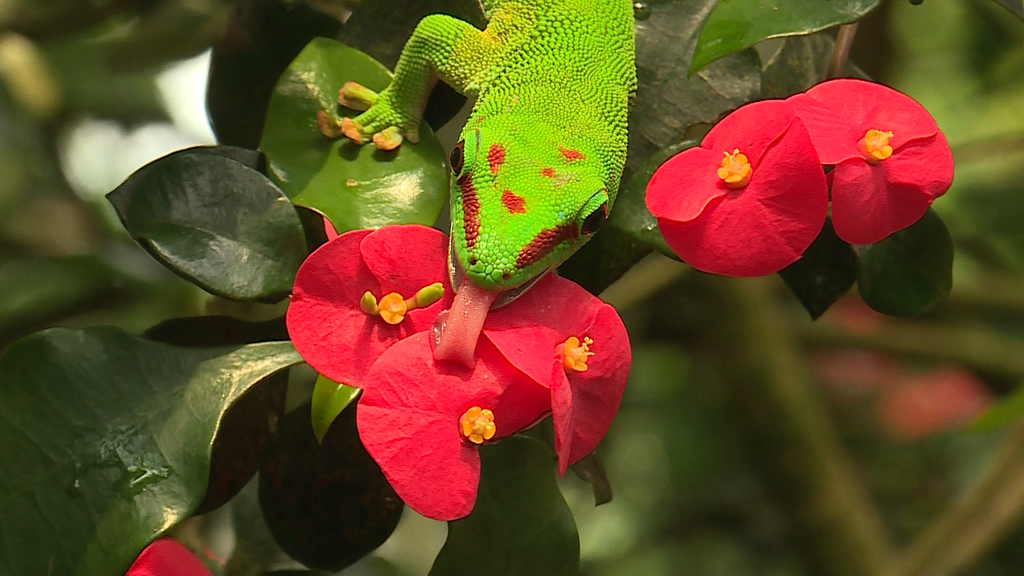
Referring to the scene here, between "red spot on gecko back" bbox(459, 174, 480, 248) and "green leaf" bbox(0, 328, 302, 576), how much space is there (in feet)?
0.54

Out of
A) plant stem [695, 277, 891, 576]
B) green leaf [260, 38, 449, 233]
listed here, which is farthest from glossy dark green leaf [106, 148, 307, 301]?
plant stem [695, 277, 891, 576]

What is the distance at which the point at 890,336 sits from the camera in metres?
2.21

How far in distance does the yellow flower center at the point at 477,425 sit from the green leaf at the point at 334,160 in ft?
0.60

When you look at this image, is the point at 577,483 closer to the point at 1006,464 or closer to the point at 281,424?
the point at 1006,464

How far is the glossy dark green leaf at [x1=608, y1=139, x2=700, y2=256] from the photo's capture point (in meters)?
0.69

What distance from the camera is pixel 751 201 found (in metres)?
0.63

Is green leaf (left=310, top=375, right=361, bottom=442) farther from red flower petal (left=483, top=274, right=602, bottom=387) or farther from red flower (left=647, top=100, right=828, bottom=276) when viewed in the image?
red flower (left=647, top=100, right=828, bottom=276)

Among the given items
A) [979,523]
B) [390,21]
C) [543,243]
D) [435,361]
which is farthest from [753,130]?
[979,523]

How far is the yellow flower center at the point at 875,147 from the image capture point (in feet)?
2.10

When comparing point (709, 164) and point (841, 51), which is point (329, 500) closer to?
point (709, 164)

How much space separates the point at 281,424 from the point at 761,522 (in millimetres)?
1776

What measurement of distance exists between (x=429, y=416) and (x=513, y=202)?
165 millimetres

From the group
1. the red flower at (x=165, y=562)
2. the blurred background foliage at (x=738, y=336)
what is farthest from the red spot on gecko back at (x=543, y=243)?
the blurred background foliage at (x=738, y=336)

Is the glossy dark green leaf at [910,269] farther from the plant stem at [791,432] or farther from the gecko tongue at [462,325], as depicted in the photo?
the plant stem at [791,432]
